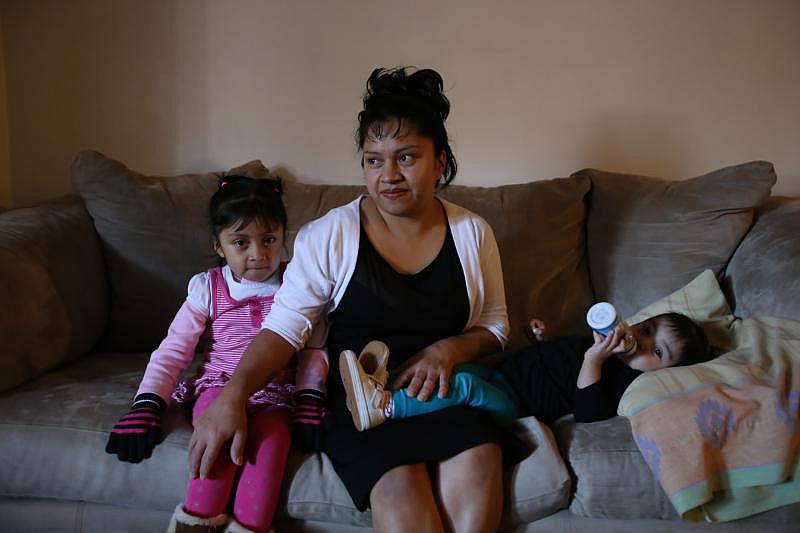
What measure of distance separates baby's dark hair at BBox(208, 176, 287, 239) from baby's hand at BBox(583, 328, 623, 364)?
762 mm

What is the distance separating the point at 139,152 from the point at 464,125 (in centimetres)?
115


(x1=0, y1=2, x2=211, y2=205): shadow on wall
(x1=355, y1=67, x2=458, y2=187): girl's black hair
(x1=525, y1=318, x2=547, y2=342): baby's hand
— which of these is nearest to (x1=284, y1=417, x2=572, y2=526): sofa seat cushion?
(x1=525, y1=318, x2=547, y2=342): baby's hand

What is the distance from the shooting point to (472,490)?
3.96 ft

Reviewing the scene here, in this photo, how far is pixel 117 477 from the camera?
1.30 m

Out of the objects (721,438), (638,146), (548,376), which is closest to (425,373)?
(548,376)

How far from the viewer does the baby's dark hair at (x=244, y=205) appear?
1.45 m

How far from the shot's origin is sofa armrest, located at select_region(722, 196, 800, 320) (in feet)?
5.35

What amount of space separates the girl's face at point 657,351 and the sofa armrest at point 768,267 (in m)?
0.31

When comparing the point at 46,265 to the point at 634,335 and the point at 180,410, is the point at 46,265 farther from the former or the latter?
the point at 634,335

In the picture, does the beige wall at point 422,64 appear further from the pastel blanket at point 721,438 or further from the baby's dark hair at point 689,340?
the pastel blanket at point 721,438

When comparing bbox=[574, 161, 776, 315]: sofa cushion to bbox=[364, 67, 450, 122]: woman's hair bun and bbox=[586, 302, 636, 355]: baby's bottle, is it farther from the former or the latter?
bbox=[364, 67, 450, 122]: woman's hair bun

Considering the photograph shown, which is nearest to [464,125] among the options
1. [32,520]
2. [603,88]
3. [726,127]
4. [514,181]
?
[514,181]

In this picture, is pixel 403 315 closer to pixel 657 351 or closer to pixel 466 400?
pixel 466 400

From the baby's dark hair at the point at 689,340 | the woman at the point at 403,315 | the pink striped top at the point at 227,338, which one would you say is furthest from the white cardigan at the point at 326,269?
the baby's dark hair at the point at 689,340
